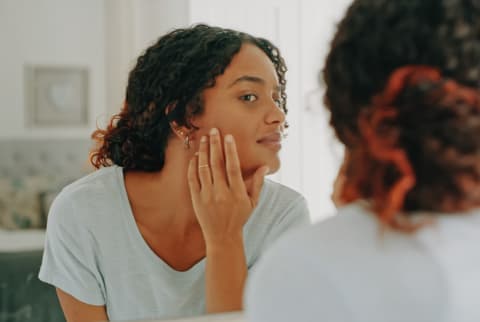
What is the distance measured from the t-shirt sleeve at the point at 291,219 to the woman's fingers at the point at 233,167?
8 centimetres

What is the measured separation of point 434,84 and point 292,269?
0.16 metres

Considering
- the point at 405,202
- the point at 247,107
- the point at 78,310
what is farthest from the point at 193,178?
the point at 405,202

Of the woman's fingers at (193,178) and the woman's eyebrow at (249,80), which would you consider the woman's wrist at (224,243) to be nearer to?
the woman's fingers at (193,178)

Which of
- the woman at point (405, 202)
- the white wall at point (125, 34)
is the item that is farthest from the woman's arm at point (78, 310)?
the woman at point (405, 202)

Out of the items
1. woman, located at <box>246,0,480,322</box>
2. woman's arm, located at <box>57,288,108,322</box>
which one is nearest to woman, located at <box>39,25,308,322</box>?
woman's arm, located at <box>57,288,108,322</box>

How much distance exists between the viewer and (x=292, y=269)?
412 mm

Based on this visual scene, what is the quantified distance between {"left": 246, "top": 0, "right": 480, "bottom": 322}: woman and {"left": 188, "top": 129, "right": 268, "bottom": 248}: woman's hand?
1.18 ft

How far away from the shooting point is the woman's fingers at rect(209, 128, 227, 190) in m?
0.79

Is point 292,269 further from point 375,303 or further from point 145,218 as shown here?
point 145,218

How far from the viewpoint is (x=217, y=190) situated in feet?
2.60

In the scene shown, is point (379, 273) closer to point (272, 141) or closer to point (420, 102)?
point (420, 102)

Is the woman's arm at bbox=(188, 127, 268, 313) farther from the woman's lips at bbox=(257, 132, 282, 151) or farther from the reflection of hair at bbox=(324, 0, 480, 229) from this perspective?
the reflection of hair at bbox=(324, 0, 480, 229)

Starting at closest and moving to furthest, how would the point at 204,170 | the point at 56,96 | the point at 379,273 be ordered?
1. the point at 379,273
2. the point at 56,96
3. the point at 204,170

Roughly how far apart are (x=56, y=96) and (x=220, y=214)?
259 millimetres
